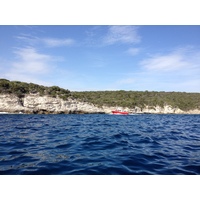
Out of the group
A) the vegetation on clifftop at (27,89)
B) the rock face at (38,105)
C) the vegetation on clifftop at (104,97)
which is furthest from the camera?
the vegetation on clifftop at (104,97)

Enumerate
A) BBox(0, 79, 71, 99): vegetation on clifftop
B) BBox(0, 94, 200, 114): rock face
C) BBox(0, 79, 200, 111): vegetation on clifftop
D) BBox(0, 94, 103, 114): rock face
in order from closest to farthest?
BBox(0, 94, 103, 114): rock face
BBox(0, 94, 200, 114): rock face
BBox(0, 79, 71, 99): vegetation on clifftop
BBox(0, 79, 200, 111): vegetation on clifftop

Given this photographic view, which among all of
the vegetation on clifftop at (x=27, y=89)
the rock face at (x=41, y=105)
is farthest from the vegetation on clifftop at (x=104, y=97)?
the rock face at (x=41, y=105)

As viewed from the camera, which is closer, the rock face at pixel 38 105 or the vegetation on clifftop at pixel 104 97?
the rock face at pixel 38 105

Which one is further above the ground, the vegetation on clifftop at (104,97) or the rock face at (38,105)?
the vegetation on clifftop at (104,97)

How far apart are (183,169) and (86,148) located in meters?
5.16

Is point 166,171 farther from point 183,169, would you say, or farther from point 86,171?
point 86,171

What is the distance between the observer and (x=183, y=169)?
22.7ft

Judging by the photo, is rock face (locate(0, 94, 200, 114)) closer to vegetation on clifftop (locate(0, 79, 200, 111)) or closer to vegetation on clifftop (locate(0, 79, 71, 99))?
vegetation on clifftop (locate(0, 79, 71, 99))

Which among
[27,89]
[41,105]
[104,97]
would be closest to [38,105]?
[41,105]

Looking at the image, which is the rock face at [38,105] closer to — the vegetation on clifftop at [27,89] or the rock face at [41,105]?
the rock face at [41,105]

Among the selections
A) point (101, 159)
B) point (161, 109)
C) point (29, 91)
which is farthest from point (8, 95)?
point (161, 109)

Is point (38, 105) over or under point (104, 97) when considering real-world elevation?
under

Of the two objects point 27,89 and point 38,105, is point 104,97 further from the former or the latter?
point 27,89

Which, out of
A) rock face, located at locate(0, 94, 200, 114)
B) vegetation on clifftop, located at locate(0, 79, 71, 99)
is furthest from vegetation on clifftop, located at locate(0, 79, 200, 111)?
rock face, located at locate(0, 94, 200, 114)
